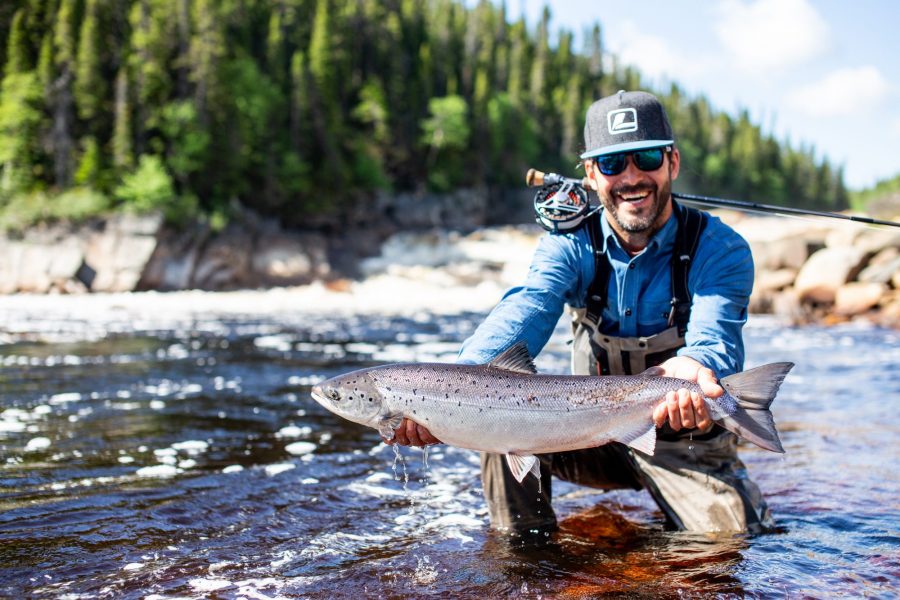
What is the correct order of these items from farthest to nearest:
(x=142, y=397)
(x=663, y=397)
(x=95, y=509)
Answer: (x=142, y=397) < (x=95, y=509) < (x=663, y=397)

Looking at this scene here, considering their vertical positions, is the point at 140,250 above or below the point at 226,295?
above

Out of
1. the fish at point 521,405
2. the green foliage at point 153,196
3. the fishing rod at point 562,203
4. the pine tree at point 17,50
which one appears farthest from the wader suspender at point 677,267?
the pine tree at point 17,50

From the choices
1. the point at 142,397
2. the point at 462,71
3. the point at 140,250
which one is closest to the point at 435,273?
the point at 140,250

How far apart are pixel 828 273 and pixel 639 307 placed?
24764 mm

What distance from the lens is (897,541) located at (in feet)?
15.9

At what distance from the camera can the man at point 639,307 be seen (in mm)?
4504

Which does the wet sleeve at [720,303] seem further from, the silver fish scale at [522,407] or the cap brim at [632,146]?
the cap brim at [632,146]

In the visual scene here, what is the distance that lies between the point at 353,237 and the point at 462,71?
42.9 meters

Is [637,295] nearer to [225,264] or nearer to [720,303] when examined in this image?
[720,303]

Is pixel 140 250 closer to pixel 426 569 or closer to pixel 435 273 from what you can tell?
pixel 435 273

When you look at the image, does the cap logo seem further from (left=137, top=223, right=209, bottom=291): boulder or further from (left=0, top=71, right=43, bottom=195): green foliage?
(left=0, top=71, right=43, bottom=195): green foliage

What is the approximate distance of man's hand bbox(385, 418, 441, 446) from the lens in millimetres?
4008

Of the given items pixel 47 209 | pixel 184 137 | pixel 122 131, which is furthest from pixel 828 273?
pixel 122 131

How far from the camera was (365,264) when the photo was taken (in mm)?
52938
